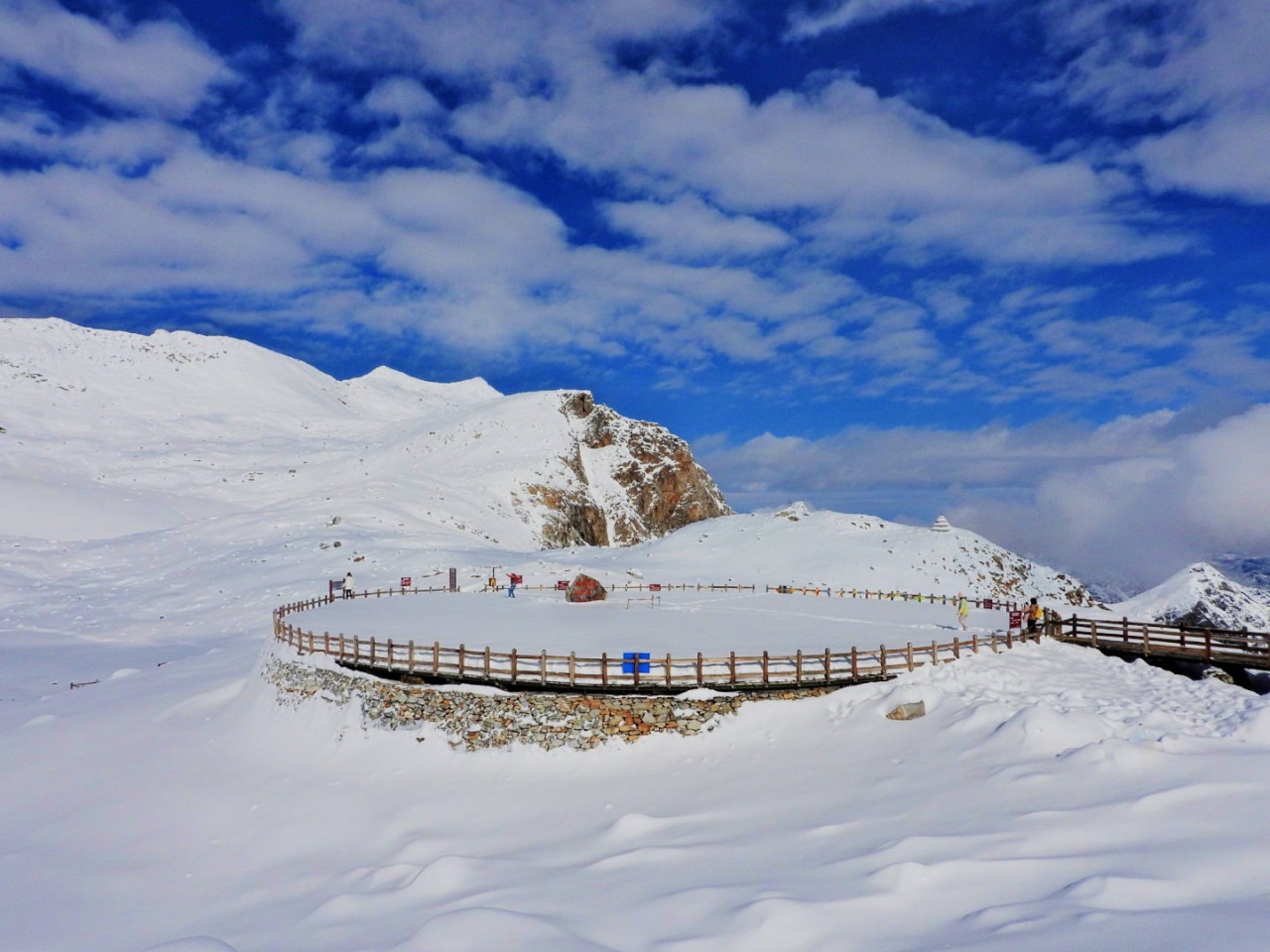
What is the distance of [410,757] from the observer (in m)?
23.4

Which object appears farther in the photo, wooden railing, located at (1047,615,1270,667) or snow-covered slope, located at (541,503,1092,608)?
snow-covered slope, located at (541,503,1092,608)

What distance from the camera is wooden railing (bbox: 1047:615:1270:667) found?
25.1 meters

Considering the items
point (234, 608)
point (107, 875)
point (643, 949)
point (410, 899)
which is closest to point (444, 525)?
point (234, 608)

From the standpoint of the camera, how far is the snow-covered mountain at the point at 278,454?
256 ft

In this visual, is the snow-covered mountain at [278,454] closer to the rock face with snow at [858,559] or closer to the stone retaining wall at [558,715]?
the rock face with snow at [858,559]

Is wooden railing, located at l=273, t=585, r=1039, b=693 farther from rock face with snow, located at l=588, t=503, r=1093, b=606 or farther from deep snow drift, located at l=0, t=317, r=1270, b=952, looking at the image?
rock face with snow, located at l=588, t=503, r=1093, b=606

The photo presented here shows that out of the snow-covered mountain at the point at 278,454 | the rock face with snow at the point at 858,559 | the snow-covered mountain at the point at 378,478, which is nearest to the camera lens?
the rock face with snow at the point at 858,559

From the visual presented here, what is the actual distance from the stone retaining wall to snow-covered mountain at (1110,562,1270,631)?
6162cm

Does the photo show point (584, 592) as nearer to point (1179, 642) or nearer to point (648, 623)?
point (648, 623)

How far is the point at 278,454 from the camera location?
104 m

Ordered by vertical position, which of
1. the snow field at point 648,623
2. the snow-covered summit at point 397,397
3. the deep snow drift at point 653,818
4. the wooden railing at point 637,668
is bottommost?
the deep snow drift at point 653,818

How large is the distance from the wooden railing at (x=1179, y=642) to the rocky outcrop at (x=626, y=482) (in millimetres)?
70784

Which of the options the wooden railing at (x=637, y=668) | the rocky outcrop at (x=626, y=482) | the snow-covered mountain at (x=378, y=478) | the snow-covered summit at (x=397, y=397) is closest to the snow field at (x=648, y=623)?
the wooden railing at (x=637, y=668)

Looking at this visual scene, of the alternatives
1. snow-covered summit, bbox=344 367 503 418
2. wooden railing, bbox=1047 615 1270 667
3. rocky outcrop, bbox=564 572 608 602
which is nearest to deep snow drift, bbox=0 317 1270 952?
wooden railing, bbox=1047 615 1270 667
